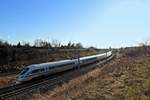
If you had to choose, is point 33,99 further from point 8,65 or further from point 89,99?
point 8,65

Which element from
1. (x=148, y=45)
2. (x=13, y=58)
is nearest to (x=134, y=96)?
(x=13, y=58)

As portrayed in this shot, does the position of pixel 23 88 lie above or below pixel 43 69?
below

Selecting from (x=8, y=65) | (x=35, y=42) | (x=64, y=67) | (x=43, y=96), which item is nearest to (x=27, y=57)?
(x=8, y=65)

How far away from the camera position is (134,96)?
39.6ft

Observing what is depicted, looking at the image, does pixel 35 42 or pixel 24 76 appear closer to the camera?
pixel 24 76

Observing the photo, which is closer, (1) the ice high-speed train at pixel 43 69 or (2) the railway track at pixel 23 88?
(2) the railway track at pixel 23 88

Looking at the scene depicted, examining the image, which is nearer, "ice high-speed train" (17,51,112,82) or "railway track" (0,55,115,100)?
"railway track" (0,55,115,100)

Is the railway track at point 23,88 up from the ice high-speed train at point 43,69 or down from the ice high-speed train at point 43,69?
down

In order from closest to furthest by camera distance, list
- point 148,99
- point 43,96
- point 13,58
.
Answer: point 148,99 < point 43,96 < point 13,58

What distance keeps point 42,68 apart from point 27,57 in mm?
29134

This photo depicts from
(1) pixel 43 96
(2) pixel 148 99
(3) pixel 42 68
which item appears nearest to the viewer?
(2) pixel 148 99

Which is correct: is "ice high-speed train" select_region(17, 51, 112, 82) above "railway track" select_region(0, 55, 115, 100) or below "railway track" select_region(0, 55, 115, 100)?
above

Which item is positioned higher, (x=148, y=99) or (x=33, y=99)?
(x=148, y=99)

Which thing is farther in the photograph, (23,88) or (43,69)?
(43,69)
